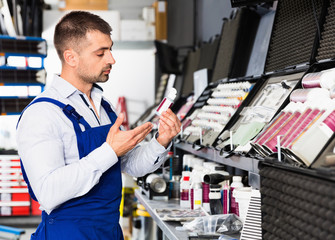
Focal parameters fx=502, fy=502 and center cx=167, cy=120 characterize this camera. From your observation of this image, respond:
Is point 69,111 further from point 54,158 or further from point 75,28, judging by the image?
point 75,28

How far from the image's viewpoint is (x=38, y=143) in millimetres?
1954

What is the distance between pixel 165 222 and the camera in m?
2.68

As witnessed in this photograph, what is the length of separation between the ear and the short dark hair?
0.9 inches

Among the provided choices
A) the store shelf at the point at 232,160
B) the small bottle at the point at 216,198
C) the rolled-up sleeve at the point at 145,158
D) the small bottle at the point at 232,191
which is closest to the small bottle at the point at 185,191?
the store shelf at the point at 232,160

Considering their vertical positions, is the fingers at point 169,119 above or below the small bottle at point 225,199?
above

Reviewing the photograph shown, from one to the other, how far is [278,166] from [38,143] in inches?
38.3

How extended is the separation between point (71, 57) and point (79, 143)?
41 centimetres

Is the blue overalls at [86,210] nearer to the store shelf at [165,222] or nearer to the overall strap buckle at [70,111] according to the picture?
the overall strap buckle at [70,111]

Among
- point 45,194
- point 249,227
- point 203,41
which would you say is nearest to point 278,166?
point 249,227

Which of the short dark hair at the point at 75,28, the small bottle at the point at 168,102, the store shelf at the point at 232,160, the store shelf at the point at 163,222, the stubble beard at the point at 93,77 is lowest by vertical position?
the store shelf at the point at 163,222

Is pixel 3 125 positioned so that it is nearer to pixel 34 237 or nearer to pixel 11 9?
pixel 11 9

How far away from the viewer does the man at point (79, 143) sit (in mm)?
1957

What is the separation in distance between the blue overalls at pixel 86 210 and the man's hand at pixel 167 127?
10.7 inches

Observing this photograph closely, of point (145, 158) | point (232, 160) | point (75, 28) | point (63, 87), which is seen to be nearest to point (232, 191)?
point (232, 160)
